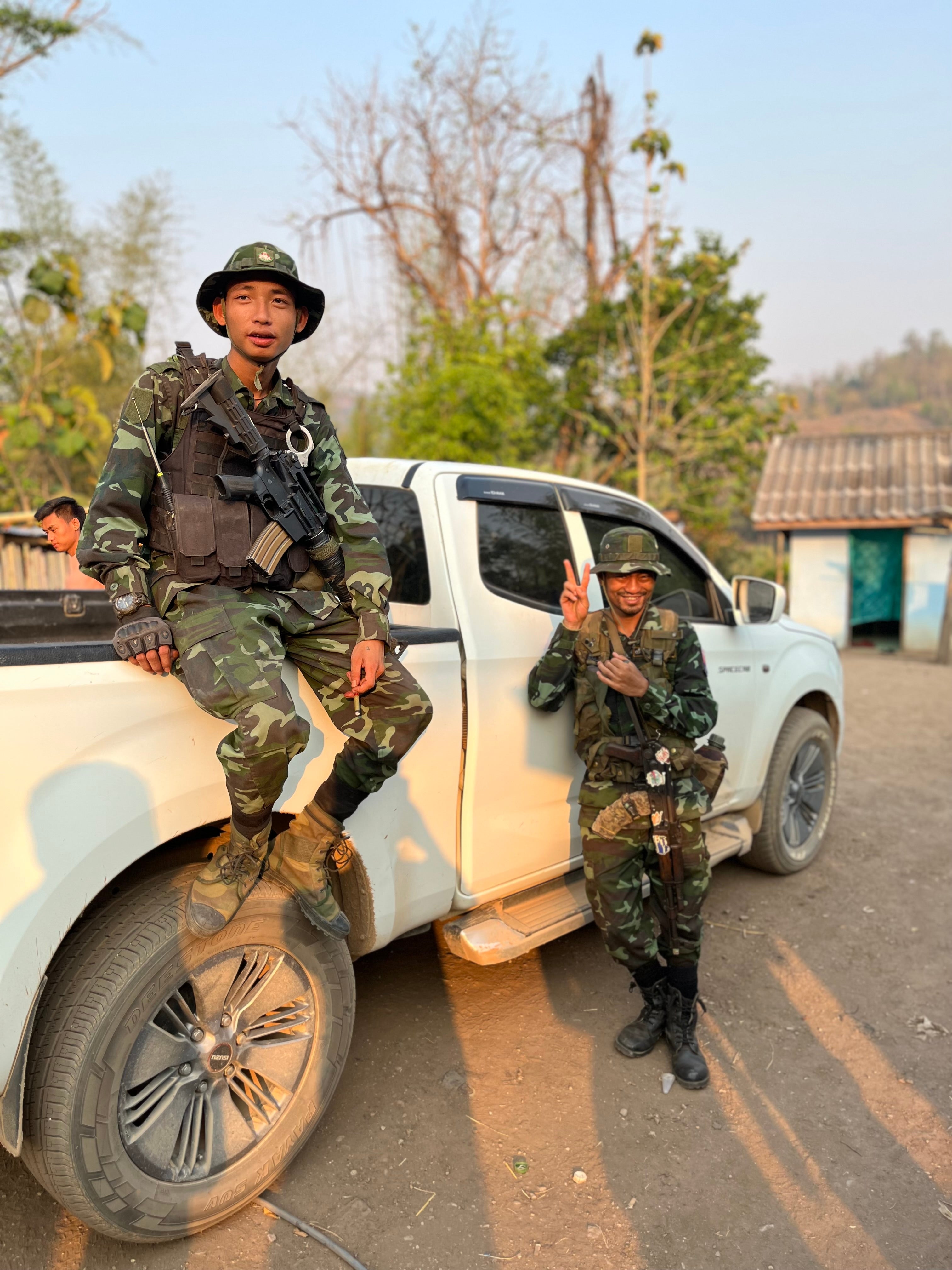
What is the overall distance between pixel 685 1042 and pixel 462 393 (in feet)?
34.0

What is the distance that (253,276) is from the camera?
223cm

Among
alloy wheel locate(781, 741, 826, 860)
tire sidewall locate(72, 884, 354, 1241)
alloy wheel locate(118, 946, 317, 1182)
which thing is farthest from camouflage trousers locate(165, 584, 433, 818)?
alloy wheel locate(781, 741, 826, 860)

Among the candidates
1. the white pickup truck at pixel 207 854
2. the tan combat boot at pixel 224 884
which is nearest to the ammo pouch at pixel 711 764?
the white pickup truck at pixel 207 854

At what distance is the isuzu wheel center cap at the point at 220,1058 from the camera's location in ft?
7.25

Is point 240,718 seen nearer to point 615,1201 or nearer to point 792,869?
point 615,1201

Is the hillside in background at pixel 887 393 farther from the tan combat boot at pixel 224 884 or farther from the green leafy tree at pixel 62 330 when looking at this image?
the tan combat boot at pixel 224 884

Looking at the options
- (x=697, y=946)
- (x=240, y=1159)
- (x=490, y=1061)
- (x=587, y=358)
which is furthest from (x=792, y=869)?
(x=587, y=358)

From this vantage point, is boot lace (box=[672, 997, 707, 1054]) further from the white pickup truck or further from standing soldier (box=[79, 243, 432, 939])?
standing soldier (box=[79, 243, 432, 939])

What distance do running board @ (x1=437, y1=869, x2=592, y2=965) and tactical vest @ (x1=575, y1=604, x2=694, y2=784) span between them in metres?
0.49

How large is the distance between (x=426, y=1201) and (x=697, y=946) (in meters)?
1.19

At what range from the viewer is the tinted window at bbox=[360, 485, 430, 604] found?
3.01 m

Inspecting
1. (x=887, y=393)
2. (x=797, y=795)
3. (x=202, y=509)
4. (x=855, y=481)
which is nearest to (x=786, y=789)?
(x=797, y=795)

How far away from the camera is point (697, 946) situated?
3.03m

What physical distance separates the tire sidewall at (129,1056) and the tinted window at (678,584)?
1.94 m
